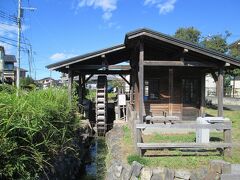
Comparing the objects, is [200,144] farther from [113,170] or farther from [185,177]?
[113,170]

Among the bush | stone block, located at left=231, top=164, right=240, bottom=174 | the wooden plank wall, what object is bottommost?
stone block, located at left=231, top=164, right=240, bottom=174

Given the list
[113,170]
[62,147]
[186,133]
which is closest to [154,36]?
[186,133]

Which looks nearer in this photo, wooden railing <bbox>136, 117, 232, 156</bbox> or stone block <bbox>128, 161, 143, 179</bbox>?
stone block <bbox>128, 161, 143, 179</bbox>

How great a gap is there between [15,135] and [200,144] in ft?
17.1

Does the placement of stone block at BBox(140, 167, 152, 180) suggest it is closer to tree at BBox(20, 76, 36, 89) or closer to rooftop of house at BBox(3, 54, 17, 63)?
tree at BBox(20, 76, 36, 89)

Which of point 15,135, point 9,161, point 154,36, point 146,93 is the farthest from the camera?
point 146,93

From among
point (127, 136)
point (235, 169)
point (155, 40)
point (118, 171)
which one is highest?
point (155, 40)

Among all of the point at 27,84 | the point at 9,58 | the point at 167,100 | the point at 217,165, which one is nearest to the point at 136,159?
the point at 217,165

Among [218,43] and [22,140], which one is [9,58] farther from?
[22,140]

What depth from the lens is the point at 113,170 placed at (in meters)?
8.61

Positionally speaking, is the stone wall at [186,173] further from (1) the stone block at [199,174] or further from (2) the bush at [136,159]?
(2) the bush at [136,159]

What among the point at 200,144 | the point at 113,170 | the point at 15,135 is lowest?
the point at 113,170

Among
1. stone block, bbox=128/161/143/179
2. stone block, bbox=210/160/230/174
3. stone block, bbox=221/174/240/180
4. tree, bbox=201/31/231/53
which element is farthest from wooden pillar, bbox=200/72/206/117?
tree, bbox=201/31/231/53

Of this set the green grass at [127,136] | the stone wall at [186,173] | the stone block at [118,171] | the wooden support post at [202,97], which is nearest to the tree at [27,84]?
the green grass at [127,136]
